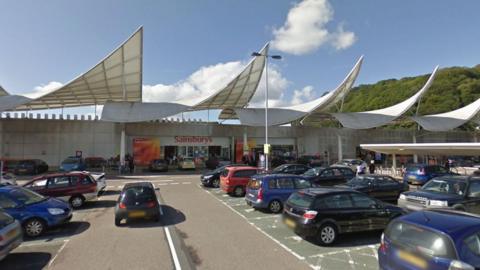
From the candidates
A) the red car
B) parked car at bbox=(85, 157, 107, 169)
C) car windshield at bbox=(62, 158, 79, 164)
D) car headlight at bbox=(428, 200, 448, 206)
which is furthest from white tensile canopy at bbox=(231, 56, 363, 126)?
car headlight at bbox=(428, 200, 448, 206)

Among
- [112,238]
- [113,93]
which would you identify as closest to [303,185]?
[112,238]

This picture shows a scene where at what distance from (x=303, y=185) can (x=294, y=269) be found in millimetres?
6093

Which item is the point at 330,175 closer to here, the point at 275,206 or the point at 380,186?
the point at 380,186

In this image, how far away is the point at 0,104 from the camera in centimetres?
2825

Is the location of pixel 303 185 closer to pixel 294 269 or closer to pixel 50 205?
pixel 294 269

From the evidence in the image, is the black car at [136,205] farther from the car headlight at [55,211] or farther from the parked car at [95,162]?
the parked car at [95,162]

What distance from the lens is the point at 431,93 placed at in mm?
75938

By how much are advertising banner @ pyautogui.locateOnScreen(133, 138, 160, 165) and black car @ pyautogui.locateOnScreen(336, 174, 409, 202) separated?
26530 mm

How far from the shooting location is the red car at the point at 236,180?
50.3ft

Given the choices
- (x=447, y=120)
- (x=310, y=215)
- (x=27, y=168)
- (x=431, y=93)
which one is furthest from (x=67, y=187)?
(x=431, y=93)

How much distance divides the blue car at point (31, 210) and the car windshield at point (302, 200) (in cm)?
657

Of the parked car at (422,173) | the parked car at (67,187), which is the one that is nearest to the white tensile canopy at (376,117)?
the parked car at (422,173)

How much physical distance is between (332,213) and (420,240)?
3359mm

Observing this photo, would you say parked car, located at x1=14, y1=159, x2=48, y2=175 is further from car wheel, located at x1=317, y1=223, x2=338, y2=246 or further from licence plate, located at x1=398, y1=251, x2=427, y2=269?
licence plate, located at x1=398, y1=251, x2=427, y2=269
